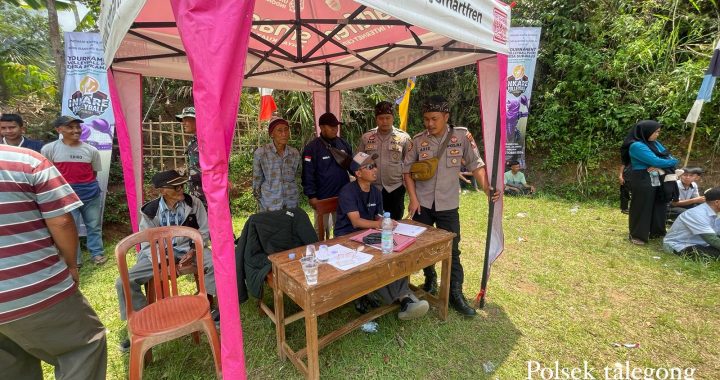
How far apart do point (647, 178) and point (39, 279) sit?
6490 millimetres

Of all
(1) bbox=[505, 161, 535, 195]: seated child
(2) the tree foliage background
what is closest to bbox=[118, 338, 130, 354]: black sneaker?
(2) the tree foliage background

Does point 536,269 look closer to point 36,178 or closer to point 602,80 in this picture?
point 36,178

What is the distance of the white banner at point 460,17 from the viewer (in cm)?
150

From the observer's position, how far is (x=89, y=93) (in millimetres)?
5023

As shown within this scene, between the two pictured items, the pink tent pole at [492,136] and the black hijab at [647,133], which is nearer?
the pink tent pole at [492,136]

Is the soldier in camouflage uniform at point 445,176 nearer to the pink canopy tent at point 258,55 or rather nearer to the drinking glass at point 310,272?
the pink canopy tent at point 258,55

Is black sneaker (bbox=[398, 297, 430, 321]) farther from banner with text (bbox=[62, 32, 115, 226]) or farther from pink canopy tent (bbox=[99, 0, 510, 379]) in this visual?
banner with text (bbox=[62, 32, 115, 226])

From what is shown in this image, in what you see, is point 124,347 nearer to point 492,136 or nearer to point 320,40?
point 320,40

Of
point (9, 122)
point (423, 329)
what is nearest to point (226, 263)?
point (423, 329)

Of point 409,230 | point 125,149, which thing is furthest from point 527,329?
point 125,149

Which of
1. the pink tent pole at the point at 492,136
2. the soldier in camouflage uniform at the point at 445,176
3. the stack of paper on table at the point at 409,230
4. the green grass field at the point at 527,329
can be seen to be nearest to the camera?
the green grass field at the point at 527,329

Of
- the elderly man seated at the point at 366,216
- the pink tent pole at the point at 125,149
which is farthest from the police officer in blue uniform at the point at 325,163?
the pink tent pole at the point at 125,149

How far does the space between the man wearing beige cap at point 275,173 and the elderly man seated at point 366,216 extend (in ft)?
3.30

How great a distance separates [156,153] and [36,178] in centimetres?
724
